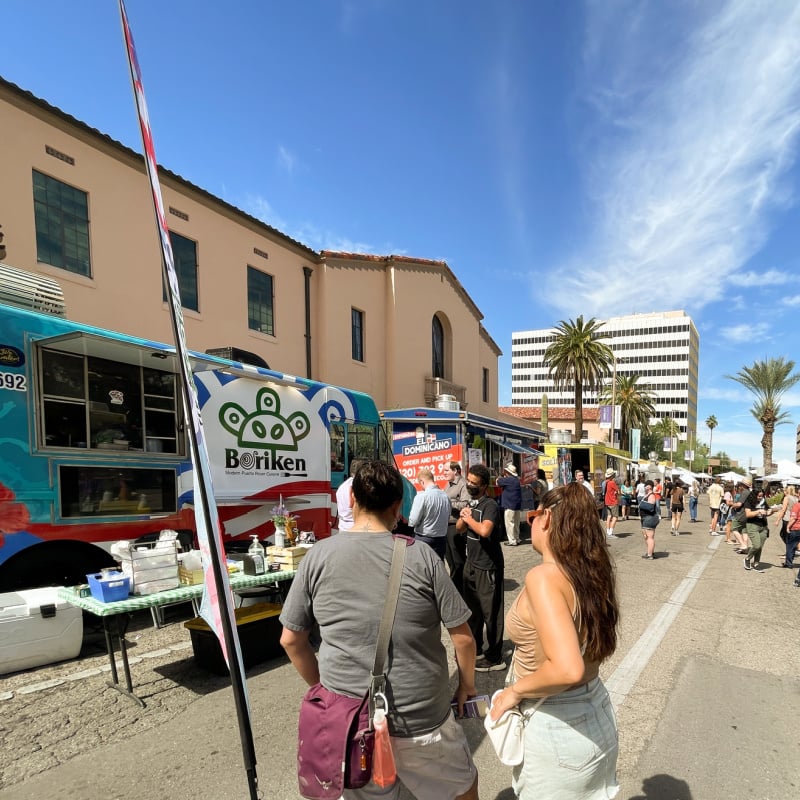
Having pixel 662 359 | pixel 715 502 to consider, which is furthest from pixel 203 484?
pixel 662 359

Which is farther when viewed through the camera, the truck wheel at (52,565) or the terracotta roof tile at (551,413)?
the terracotta roof tile at (551,413)

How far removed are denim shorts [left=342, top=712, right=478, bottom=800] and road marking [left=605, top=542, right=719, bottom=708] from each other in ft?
8.58

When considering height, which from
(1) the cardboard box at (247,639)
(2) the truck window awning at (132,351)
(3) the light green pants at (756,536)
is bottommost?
(3) the light green pants at (756,536)

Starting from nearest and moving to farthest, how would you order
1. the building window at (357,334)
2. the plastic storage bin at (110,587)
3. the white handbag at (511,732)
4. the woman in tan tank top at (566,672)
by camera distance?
the woman in tan tank top at (566,672)
the white handbag at (511,732)
the plastic storage bin at (110,587)
the building window at (357,334)

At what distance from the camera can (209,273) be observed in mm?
13070

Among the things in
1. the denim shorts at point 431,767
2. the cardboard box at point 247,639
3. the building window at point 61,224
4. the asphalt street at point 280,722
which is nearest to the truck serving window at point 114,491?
the asphalt street at point 280,722

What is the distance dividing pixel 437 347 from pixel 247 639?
18776 millimetres

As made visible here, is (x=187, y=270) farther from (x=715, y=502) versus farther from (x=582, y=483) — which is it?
(x=715, y=502)

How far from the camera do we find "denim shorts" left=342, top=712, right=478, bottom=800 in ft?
6.19

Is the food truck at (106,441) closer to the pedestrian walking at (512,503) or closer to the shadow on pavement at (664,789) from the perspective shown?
the shadow on pavement at (664,789)

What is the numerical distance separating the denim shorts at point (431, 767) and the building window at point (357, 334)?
16.3 metres

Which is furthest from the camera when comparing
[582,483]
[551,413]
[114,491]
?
[551,413]

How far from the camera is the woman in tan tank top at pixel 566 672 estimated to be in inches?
67.1

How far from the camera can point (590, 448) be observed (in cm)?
2473
